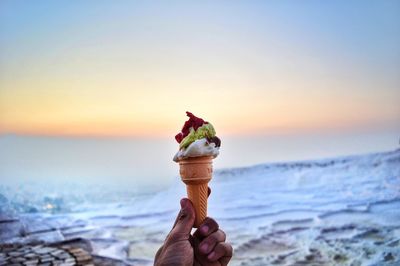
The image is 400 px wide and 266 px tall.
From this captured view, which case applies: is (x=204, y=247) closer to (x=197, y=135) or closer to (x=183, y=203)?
(x=183, y=203)

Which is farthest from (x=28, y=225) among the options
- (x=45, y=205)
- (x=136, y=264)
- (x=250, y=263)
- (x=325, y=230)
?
(x=325, y=230)

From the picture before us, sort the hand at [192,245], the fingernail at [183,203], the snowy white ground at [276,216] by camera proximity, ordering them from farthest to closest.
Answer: the snowy white ground at [276,216]
the fingernail at [183,203]
the hand at [192,245]

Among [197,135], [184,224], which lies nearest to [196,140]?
[197,135]

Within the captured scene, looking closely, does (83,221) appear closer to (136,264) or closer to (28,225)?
(28,225)

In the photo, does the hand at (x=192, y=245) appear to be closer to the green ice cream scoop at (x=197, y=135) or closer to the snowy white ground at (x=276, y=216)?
the green ice cream scoop at (x=197, y=135)

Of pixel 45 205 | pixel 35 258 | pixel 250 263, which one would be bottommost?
pixel 250 263

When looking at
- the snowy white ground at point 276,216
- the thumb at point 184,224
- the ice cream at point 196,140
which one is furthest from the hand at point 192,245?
the snowy white ground at point 276,216
